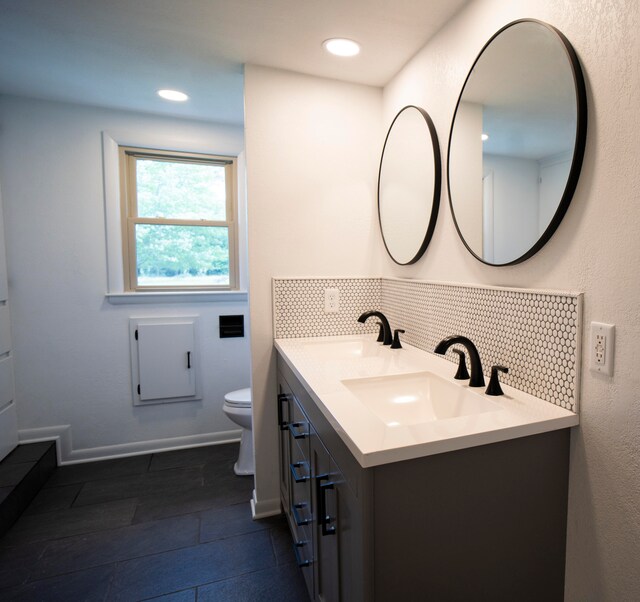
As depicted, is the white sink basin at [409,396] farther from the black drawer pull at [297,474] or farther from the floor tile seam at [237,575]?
the floor tile seam at [237,575]

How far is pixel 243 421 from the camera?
7.80ft

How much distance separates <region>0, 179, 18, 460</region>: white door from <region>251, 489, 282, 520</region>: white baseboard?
1572 mm

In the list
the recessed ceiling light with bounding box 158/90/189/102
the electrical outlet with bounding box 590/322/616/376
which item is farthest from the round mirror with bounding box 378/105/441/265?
the recessed ceiling light with bounding box 158/90/189/102

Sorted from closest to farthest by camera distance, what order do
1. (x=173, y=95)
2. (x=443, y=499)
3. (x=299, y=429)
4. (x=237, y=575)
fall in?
(x=443, y=499) → (x=299, y=429) → (x=237, y=575) → (x=173, y=95)

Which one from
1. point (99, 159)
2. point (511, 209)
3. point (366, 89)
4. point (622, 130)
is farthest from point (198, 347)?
point (622, 130)

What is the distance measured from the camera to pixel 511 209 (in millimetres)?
1228

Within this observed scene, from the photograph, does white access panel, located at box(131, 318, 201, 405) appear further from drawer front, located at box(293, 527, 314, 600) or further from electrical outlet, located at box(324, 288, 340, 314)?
drawer front, located at box(293, 527, 314, 600)

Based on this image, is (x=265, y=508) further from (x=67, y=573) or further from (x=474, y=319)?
(x=474, y=319)

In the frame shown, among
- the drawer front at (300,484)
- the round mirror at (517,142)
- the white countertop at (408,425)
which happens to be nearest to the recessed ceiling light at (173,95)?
the round mirror at (517,142)

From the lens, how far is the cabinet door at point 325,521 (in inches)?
40.4

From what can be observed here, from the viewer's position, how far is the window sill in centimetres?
260

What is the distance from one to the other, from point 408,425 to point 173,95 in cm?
232

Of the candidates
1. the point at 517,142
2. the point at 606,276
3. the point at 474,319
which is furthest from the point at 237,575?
the point at 517,142

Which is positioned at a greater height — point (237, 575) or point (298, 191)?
point (298, 191)
